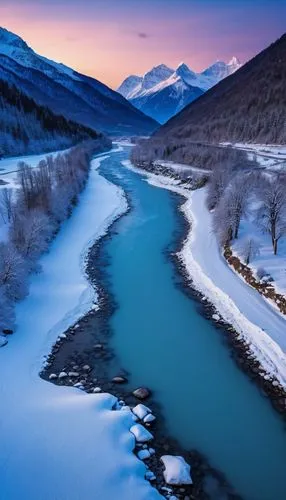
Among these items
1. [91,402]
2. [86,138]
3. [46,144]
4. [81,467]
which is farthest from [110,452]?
[86,138]

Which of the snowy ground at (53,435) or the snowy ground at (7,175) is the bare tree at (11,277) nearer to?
the snowy ground at (53,435)

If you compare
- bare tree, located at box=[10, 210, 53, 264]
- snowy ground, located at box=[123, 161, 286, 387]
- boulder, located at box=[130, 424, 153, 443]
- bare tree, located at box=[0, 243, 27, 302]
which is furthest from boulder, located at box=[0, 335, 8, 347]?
snowy ground, located at box=[123, 161, 286, 387]

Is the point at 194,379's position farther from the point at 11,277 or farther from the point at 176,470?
the point at 11,277

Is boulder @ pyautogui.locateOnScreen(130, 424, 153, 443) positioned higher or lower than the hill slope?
lower

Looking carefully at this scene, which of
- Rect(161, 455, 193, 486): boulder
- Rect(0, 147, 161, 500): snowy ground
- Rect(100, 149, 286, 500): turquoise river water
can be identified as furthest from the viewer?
Rect(100, 149, 286, 500): turquoise river water

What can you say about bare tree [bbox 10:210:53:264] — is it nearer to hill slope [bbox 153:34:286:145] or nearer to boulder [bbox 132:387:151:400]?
boulder [bbox 132:387:151:400]

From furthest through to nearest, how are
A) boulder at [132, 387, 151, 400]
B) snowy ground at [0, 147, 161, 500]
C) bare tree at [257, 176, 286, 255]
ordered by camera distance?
bare tree at [257, 176, 286, 255] < boulder at [132, 387, 151, 400] < snowy ground at [0, 147, 161, 500]

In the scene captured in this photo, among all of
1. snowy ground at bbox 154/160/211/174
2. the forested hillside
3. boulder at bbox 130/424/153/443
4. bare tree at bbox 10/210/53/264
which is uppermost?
the forested hillside

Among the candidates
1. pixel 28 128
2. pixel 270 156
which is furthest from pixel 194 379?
pixel 28 128
